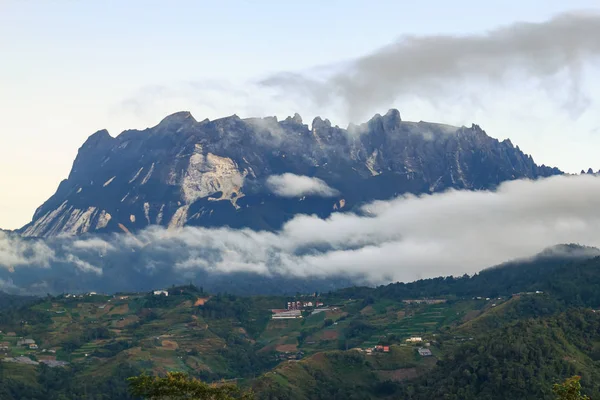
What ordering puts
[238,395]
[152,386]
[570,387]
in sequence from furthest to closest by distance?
[238,395], [152,386], [570,387]

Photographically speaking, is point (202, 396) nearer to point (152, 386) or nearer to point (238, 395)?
point (152, 386)

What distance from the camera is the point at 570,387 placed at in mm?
109875

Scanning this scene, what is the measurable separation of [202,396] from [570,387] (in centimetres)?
→ 4236

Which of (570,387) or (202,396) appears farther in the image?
(202,396)

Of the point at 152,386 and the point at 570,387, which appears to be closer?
the point at 570,387

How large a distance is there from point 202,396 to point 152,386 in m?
6.03

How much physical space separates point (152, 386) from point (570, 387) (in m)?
47.9

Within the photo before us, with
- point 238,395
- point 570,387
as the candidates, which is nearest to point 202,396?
point 238,395

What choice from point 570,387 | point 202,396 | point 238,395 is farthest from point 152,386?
point 570,387

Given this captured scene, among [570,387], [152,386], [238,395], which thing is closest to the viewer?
[570,387]

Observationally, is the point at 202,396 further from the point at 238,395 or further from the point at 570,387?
the point at 570,387

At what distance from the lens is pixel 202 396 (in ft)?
396

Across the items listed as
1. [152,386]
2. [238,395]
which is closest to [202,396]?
[152,386]

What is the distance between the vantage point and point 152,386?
120188mm
